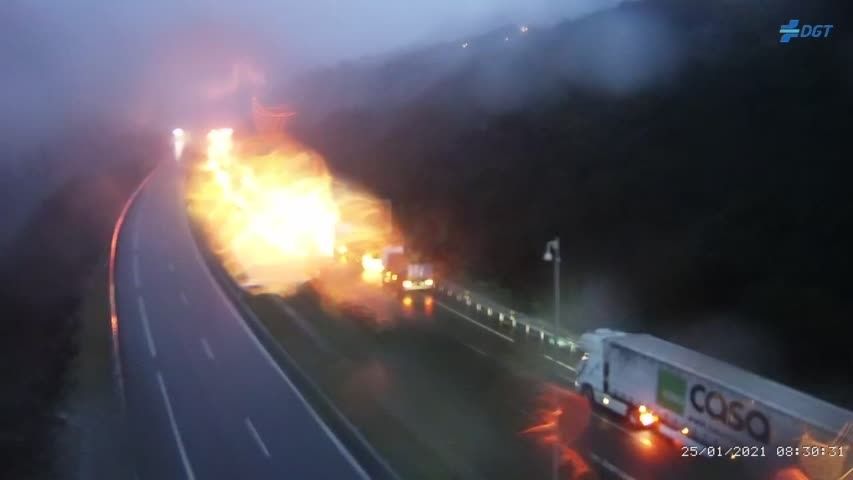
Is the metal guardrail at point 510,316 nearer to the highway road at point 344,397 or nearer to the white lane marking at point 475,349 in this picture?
the highway road at point 344,397

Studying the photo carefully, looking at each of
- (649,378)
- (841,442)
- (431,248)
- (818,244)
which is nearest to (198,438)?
(649,378)

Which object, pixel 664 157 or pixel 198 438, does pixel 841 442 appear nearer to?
pixel 198 438

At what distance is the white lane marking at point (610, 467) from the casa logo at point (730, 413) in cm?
121

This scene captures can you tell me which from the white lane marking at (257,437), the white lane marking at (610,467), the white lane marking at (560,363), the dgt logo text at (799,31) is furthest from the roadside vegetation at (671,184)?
the white lane marking at (257,437)

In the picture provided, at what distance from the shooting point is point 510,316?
44.9ft

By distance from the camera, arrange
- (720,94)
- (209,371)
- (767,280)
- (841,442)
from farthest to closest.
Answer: (720,94), (767,280), (209,371), (841,442)

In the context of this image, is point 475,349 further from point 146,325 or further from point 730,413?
point 146,325

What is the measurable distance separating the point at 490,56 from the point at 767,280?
81.4 feet

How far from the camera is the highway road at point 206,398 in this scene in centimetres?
728

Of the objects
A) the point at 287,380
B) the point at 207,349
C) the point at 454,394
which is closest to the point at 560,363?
the point at 454,394

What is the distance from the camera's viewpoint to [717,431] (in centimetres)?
781

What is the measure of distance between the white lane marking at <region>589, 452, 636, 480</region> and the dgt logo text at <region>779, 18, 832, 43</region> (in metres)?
14.9

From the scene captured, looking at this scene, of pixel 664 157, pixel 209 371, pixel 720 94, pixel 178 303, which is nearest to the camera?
pixel 209 371

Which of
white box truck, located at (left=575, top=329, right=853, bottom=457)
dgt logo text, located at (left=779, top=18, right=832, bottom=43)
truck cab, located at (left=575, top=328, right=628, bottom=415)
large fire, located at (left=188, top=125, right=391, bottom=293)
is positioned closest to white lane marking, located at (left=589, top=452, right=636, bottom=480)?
white box truck, located at (left=575, top=329, right=853, bottom=457)
